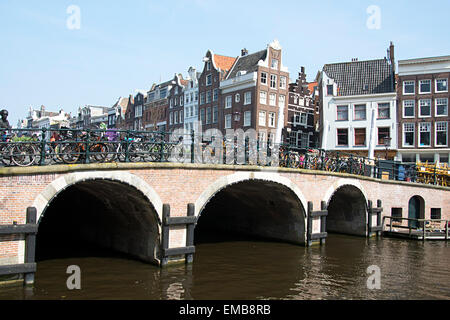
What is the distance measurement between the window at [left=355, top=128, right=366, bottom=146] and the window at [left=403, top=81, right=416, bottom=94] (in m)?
4.96

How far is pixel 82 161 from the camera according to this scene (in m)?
11.4

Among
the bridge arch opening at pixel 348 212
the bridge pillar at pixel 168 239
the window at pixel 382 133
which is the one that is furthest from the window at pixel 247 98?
the bridge pillar at pixel 168 239

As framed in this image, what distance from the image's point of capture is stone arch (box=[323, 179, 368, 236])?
830 inches

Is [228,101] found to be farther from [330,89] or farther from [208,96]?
[330,89]

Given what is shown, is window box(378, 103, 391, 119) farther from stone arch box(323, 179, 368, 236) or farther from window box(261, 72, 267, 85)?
stone arch box(323, 179, 368, 236)

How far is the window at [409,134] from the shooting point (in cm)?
3575

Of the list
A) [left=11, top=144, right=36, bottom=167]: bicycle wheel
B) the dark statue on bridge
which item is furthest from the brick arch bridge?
the dark statue on bridge

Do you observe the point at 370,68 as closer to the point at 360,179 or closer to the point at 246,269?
the point at 360,179

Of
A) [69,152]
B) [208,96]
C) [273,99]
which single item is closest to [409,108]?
[273,99]

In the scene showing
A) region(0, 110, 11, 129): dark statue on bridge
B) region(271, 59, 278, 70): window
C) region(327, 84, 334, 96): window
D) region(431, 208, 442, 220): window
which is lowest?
region(431, 208, 442, 220): window

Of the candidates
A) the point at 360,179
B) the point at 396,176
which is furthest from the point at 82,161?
the point at 396,176

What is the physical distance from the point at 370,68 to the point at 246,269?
31.9 m

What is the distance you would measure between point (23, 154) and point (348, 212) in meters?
17.4

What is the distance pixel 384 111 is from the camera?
3703 cm
